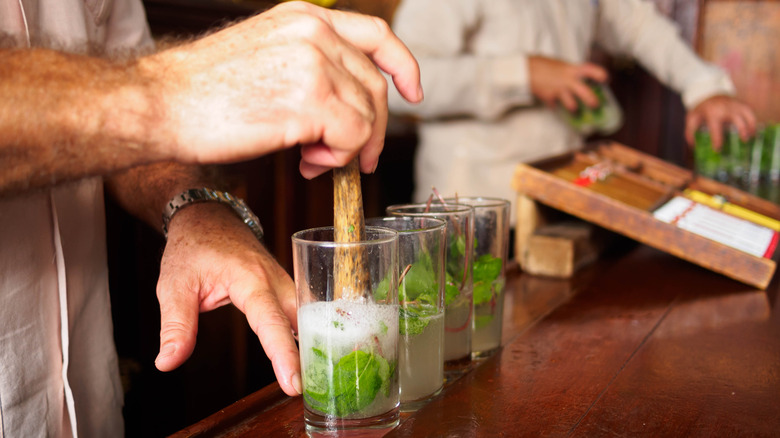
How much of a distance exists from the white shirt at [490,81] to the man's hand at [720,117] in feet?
Result: 0.70

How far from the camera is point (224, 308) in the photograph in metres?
2.15

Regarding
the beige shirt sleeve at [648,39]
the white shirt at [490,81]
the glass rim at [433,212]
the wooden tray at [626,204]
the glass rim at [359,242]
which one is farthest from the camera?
the beige shirt sleeve at [648,39]

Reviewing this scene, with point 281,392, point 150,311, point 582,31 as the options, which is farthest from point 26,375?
point 582,31

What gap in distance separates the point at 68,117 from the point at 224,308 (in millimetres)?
1665

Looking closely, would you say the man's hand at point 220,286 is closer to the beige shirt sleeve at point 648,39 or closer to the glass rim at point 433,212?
the glass rim at point 433,212

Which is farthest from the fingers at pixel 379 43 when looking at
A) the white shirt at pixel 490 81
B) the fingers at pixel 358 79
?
the white shirt at pixel 490 81

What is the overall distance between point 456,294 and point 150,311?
3.87 feet

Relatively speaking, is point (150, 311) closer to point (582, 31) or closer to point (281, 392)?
point (281, 392)

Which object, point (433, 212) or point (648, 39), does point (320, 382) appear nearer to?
point (433, 212)

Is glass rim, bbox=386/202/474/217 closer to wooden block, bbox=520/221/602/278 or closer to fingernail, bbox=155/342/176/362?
fingernail, bbox=155/342/176/362

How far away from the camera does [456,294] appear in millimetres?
890

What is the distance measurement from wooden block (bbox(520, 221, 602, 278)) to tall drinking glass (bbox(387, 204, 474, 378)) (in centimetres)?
66

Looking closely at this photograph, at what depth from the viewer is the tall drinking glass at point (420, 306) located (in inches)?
30.2

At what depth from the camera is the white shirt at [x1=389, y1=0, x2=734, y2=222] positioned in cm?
227
